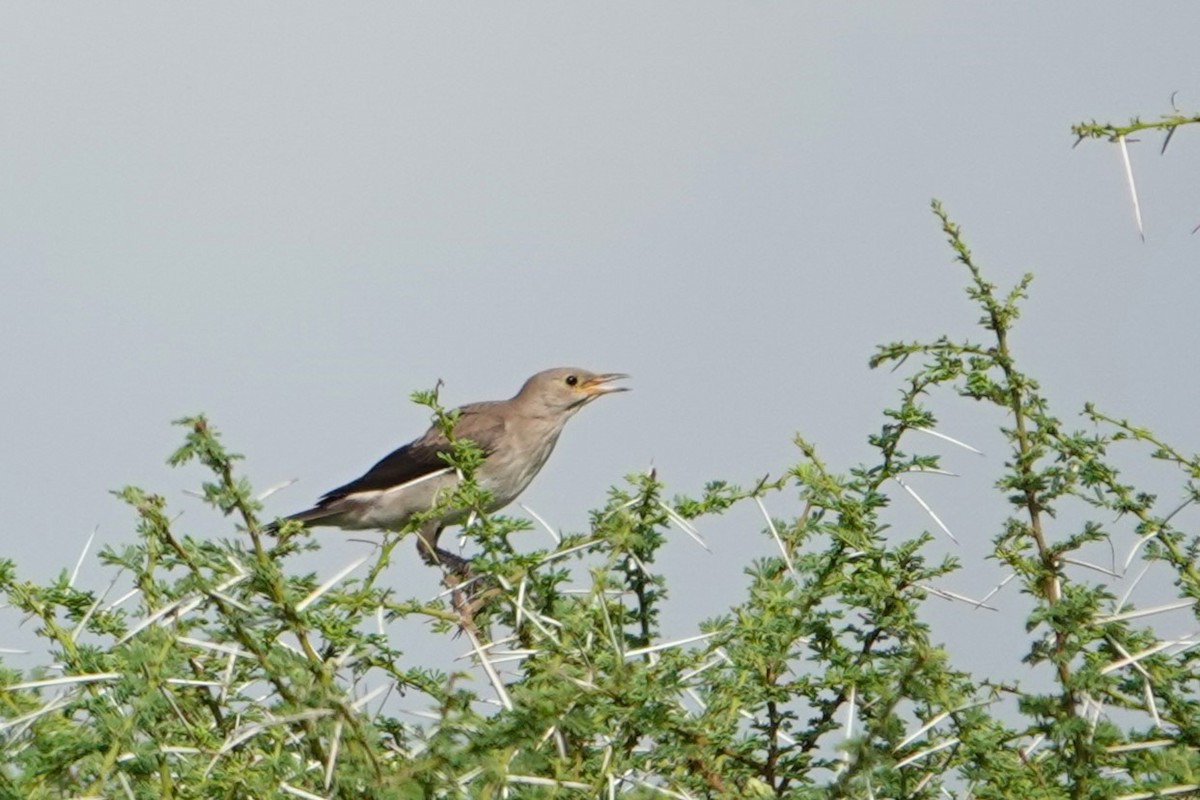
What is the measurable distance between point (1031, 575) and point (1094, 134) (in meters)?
1.02

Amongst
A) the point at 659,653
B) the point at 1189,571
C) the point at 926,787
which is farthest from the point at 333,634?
the point at 1189,571

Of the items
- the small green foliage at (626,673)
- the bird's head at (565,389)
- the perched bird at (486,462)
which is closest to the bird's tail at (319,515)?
the perched bird at (486,462)

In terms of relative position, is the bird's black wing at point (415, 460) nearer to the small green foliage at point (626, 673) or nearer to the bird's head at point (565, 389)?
the bird's head at point (565, 389)

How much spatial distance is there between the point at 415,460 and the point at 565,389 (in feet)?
3.67

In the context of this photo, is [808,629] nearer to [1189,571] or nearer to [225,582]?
[1189,571]

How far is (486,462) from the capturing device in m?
10.5

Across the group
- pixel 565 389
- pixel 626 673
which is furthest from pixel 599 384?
pixel 626 673

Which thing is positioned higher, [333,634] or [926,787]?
[333,634]

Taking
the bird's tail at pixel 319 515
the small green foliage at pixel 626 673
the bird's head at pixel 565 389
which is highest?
the bird's head at pixel 565 389

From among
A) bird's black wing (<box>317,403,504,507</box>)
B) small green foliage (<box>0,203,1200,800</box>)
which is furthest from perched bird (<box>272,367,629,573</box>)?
small green foliage (<box>0,203,1200,800</box>)

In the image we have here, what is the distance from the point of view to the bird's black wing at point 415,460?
10.7m

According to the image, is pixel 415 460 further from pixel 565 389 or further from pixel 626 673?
pixel 626 673

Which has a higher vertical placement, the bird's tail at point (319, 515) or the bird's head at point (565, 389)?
the bird's head at point (565, 389)

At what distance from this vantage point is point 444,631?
4.20 m
